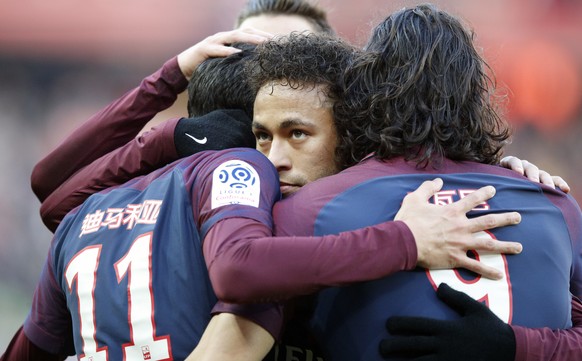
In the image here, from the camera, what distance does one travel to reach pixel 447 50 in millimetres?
2289

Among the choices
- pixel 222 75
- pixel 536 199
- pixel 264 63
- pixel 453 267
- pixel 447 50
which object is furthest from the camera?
pixel 222 75

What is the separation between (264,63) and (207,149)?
323 millimetres

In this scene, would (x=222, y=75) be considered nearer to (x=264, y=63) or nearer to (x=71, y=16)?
(x=264, y=63)

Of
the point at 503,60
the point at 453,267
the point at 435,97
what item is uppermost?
the point at 435,97

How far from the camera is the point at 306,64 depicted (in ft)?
7.94

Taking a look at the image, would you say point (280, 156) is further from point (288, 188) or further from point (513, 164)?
point (513, 164)

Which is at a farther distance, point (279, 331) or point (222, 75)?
point (222, 75)

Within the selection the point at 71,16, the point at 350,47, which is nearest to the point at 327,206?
the point at 350,47

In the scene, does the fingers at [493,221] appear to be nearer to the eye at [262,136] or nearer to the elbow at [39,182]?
the eye at [262,136]

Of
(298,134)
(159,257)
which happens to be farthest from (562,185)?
(159,257)

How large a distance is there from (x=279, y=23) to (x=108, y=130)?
1631mm

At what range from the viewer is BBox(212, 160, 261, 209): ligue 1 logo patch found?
2.04 metres

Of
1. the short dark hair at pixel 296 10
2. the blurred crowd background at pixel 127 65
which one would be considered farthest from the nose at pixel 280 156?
the blurred crowd background at pixel 127 65

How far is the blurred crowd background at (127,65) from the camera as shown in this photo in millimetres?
7344
